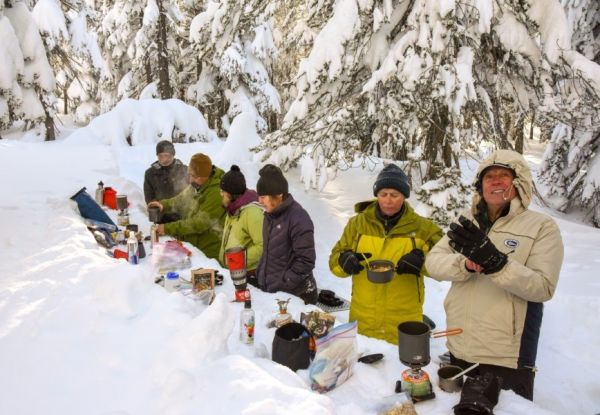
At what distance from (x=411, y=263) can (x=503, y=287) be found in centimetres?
77

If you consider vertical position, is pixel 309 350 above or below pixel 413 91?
below

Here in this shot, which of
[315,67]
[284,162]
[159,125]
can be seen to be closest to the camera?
[315,67]

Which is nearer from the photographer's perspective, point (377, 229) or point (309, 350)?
point (309, 350)

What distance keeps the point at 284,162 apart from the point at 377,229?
517cm

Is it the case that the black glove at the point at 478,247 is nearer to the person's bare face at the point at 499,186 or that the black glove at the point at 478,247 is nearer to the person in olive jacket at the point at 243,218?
the person's bare face at the point at 499,186

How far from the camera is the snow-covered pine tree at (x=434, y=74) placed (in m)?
5.79

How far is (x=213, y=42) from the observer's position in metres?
7.97

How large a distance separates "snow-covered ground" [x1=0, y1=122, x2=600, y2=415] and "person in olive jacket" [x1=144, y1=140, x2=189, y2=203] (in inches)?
45.7

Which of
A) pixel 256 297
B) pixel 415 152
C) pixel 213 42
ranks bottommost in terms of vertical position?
pixel 256 297

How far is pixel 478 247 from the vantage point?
95.0 inches

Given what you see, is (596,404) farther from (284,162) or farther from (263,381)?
(284,162)

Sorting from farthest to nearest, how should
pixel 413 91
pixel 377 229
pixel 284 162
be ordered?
pixel 284 162, pixel 413 91, pixel 377 229

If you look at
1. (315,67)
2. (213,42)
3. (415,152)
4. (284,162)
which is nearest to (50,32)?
(213,42)

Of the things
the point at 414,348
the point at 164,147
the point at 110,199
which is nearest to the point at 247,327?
the point at 414,348
